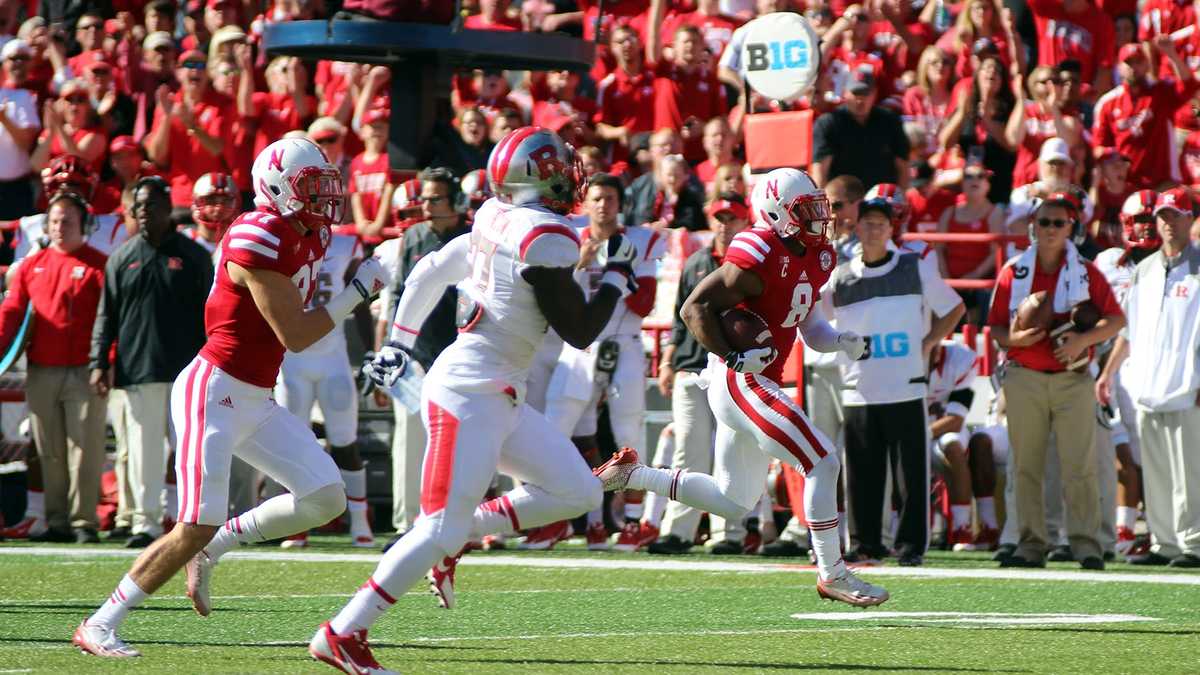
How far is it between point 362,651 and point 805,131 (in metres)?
5.94

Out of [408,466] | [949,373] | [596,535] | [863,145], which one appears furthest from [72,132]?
[949,373]

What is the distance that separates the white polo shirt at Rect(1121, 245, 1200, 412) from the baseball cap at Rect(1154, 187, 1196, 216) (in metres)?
0.26

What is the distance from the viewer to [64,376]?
40.2 ft

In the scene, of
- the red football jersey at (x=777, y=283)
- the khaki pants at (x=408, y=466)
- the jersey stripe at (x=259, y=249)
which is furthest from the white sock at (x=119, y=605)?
the khaki pants at (x=408, y=466)

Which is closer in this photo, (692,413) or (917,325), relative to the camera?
(917,325)

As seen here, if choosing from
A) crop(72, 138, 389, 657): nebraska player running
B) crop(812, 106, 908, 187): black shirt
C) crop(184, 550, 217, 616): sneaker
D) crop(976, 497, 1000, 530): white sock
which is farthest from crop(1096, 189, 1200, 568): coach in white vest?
crop(184, 550, 217, 616): sneaker

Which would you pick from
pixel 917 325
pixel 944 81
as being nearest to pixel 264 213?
pixel 917 325

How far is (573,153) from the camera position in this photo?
262 inches

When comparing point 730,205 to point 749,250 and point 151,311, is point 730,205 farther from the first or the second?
point 151,311

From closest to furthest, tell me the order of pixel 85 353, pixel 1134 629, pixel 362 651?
pixel 362 651 < pixel 1134 629 < pixel 85 353

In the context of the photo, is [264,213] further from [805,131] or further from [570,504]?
[805,131]

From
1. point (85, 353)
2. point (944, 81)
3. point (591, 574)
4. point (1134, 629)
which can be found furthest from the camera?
point (944, 81)

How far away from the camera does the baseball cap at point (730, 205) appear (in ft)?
36.4

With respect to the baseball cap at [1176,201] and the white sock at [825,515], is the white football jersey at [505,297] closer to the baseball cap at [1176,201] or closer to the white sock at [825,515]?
the white sock at [825,515]
